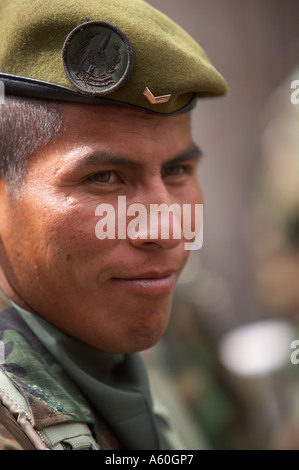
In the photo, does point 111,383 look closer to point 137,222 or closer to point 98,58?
point 137,222

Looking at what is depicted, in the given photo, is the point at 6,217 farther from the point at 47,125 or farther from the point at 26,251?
the point at 47,125

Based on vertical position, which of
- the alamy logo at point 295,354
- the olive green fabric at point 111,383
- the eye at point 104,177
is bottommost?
the olive green fabric at point 111,383

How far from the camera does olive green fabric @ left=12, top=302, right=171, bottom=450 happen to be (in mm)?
1143

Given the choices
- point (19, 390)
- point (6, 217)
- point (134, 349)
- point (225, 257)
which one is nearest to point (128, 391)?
point (134, 349)

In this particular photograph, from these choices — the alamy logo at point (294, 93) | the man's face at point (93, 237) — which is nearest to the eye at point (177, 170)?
the man's face at point (93, 237)

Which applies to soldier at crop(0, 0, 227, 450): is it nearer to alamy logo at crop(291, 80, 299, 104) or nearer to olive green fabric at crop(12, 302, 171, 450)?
olive green fabric at crop(12, 302, 171, 450)

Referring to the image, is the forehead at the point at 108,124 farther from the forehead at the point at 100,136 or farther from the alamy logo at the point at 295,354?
the alamy logo at the point at 295,354

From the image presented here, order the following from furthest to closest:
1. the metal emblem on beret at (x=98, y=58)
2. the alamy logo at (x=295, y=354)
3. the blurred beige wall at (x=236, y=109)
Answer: the blurred beige wall at (x=236, y=109) < the alamy logo at (x=295, y=354) < the metal emblem on beret at (x=98, y=58)

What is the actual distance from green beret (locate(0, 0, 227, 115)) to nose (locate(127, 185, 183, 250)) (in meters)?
0.18

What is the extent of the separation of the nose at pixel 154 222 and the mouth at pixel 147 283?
62mm

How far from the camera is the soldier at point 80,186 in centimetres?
105

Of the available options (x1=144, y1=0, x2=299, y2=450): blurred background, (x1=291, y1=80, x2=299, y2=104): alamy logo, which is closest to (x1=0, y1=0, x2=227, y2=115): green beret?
(x1=144, y1=0, x2=299, y2=450): blurred background

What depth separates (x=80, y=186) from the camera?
1.08 m

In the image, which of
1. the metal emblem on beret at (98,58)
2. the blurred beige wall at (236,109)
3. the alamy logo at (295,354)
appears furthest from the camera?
the blurred beige wall at (236,109)
